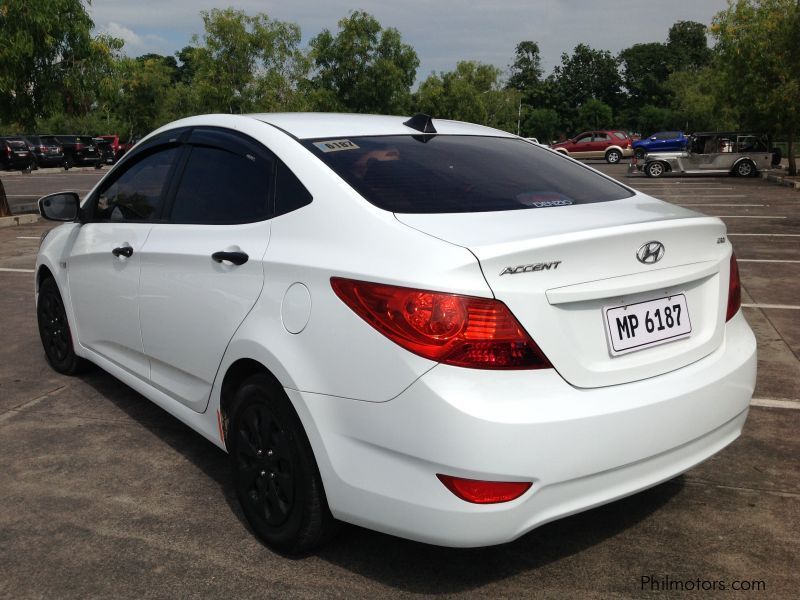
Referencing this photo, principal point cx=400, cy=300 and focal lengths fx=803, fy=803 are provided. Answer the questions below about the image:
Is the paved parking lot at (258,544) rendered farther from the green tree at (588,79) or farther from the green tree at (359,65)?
the green tree at (588,79)

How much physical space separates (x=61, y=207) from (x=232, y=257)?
81.3 inches

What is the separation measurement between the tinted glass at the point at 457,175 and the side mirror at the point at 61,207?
2.14 meters

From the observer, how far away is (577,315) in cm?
248

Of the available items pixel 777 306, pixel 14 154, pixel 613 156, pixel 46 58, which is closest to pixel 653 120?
pixel 613 156

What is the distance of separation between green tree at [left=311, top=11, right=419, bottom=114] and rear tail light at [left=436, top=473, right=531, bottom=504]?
28.7 m

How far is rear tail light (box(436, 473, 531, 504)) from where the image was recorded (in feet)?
7.74

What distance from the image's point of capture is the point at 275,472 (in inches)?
115

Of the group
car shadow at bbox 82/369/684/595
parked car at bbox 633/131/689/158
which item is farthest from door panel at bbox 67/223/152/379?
parked car at bbox 633/131/689/158

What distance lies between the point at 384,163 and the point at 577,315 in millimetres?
1054

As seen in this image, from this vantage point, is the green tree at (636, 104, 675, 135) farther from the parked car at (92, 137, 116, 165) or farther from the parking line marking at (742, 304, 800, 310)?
the parking line marking at (742, 304, 800, 310)

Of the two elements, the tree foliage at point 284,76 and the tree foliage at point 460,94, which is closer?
the tree foliage at point 284,76

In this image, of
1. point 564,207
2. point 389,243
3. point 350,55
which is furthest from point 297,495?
point 350,55

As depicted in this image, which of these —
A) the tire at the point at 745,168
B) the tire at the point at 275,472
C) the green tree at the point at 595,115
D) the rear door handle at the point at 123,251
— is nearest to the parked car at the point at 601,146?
the tire at the point at 745,168

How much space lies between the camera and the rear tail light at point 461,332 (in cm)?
235
